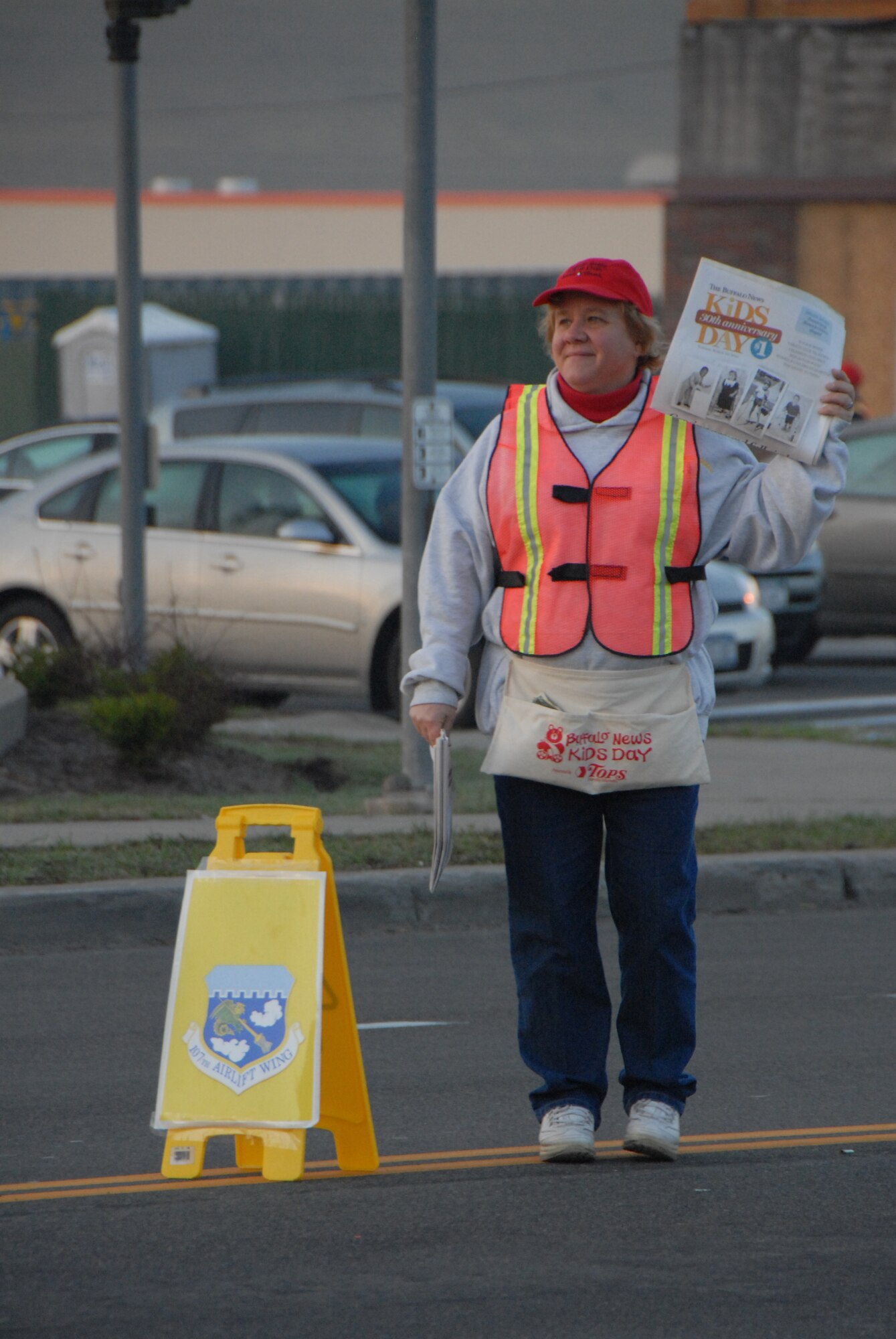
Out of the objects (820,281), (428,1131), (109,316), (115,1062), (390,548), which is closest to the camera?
(428,1131)

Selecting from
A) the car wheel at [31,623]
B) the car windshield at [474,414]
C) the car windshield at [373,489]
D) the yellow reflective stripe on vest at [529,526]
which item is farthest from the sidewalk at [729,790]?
the yellow reflective stripe on vest at [529,526]

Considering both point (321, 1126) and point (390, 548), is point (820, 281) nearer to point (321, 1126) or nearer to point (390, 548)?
point (390, 548)

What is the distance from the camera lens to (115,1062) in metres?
5.82

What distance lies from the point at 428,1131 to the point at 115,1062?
1097mm

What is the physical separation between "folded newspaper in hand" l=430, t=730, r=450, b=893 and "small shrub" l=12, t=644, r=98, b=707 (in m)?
6.50

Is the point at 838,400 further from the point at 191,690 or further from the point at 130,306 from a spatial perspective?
the point at 130,306

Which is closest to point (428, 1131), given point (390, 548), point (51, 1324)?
point (51, 1324)

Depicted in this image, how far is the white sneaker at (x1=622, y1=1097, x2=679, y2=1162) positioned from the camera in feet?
15.4

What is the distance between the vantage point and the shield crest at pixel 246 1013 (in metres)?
4.50

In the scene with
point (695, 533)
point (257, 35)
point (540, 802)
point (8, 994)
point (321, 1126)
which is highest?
point (257, 35)

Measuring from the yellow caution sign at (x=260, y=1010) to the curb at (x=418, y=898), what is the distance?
2.95 meters

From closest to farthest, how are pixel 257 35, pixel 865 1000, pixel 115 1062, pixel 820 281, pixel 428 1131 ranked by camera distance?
pixel 428 1131
pixel 115 1062
pixel 865 1000
pixel 820 281
pixel 257 35

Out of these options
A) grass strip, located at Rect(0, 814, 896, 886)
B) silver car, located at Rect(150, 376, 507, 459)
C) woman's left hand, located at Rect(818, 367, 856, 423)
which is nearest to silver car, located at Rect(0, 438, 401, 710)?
silver car, located at Rect(150, 376, 507, 459)

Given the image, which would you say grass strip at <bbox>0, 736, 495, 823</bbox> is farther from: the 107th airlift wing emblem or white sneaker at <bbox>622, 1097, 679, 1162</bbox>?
the 107th airlift wing emblem
